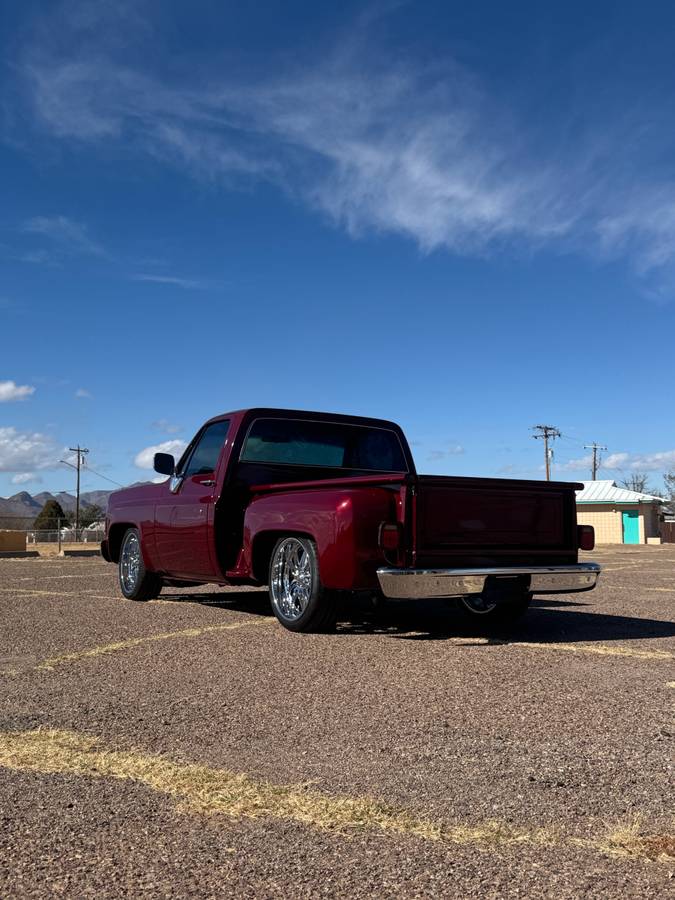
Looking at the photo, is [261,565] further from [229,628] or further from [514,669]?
[514,669]

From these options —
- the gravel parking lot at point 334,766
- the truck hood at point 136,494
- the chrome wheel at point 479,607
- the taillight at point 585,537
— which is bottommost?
the gravel parking lot at point 334,766

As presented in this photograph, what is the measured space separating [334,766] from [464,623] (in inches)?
197

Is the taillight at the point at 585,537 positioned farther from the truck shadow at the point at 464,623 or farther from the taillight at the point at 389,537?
the taillight at the point at 389,537

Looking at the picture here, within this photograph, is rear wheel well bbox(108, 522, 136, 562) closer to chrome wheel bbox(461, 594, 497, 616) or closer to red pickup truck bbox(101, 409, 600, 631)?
red pickup truck bbox(101, 409, 600, 631)

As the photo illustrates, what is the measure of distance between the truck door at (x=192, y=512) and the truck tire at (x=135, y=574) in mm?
707

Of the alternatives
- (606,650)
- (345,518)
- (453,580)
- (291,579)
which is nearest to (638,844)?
(453,580)

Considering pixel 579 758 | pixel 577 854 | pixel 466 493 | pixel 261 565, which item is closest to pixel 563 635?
pixel 466 493

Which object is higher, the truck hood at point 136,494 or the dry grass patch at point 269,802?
the truck hood at point 136,494

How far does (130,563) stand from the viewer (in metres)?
10.3

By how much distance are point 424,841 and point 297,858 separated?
1.32 feet

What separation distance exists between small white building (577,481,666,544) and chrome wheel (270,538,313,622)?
160 ft

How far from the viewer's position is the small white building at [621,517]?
180 ft

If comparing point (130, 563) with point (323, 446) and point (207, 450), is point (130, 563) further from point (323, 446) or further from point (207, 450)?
point (323, 446)

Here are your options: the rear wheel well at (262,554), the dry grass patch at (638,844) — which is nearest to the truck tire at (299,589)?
the rear wheel well at (262,554)
